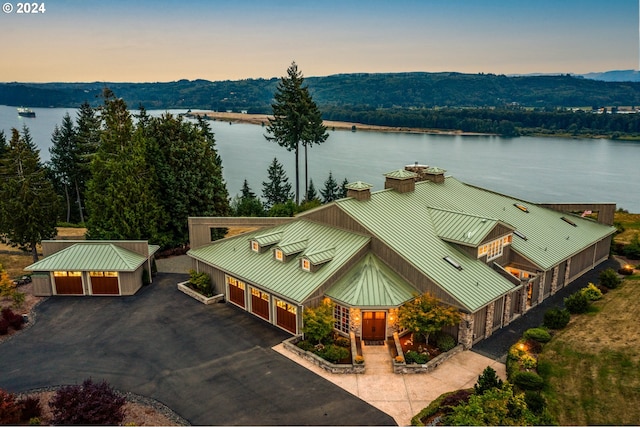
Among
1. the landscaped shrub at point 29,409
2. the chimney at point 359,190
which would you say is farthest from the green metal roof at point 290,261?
the landscaped shrub at point 29,409

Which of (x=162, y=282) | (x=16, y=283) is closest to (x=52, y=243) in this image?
(x=16, y=283)

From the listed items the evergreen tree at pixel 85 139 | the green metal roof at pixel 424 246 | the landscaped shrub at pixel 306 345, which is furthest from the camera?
the evergreen tree at pixel 85 139

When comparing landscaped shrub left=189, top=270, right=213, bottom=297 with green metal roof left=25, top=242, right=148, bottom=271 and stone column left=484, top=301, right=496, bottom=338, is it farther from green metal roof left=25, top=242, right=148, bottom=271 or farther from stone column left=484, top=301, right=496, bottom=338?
stone column left=484, top=301, right=496, bottom=338

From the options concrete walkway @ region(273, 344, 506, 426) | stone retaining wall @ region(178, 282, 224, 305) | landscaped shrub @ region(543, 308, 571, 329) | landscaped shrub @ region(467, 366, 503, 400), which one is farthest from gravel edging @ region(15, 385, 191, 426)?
landscaped shrub @ region(543, 308, 571, 329)

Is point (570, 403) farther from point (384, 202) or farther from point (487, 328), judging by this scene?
point (384, 202)

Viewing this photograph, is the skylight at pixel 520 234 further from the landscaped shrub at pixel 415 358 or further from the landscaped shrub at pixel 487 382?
the landscaped shrub at pixel 487 382

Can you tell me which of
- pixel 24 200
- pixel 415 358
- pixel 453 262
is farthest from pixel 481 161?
pixel 24 200
